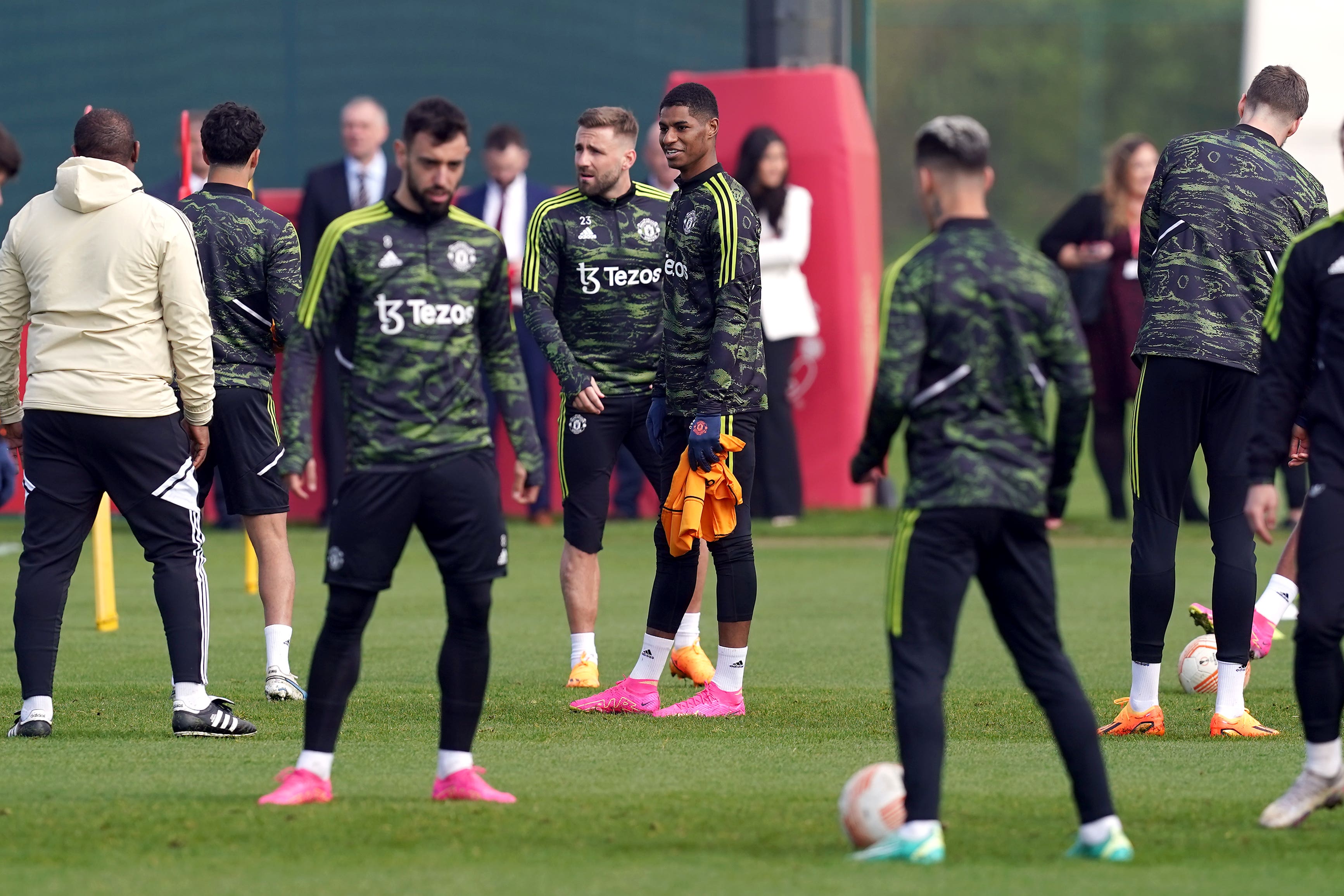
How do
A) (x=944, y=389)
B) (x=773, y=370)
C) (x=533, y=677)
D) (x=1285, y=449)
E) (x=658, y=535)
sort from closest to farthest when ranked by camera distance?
(x=944, y=389) < (x=1285, y=449) < (x=658, y=535) < (x=533, y=677) < (x=773, y=370)

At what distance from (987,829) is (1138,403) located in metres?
2.20

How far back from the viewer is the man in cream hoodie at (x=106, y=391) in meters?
6.85

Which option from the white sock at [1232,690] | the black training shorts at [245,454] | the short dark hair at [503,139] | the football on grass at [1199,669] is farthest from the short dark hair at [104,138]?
the short dark hair at [503,139]

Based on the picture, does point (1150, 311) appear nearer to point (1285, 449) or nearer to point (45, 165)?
point (1285, 449)

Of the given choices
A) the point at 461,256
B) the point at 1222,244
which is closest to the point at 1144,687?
the point at 1222,244

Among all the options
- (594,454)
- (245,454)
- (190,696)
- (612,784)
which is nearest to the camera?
(612,784)

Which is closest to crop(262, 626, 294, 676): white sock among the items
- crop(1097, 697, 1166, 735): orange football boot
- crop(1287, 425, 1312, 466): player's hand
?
crop(1097, 697, 1166, 735): orange football boot

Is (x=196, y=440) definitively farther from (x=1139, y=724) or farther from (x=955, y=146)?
(x=1139, y=724)

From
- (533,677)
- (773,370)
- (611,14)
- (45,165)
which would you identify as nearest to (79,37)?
(45,165)

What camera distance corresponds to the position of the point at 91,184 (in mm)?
6902

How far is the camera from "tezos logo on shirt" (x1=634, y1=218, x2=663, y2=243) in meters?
8.09

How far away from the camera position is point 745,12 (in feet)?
57.1

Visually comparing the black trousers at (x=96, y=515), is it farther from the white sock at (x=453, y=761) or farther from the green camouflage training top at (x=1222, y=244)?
the green camouflage training top at (x=1222, y=244)

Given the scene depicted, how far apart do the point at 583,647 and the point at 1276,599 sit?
9.57 ft
